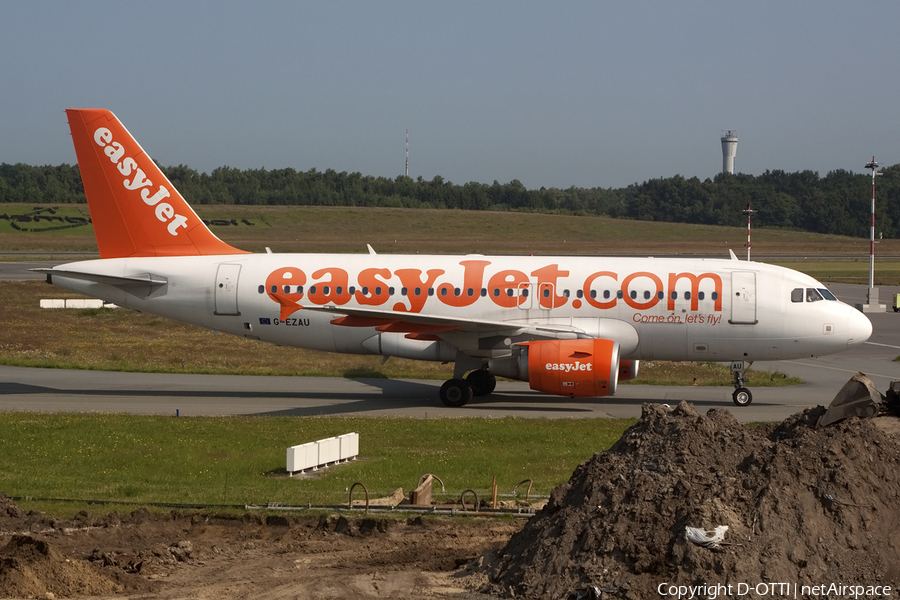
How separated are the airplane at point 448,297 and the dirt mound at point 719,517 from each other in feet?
44.6

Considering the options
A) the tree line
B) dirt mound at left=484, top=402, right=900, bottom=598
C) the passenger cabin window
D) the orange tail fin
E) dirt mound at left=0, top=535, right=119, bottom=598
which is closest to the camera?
dirt mound at left=484, top=402, right=900, bottom=598

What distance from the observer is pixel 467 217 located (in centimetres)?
14650

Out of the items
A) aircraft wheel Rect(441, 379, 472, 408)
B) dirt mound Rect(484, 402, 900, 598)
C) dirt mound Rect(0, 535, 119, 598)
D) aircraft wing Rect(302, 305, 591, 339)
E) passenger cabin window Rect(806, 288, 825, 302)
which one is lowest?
aircraft wheel Rect(441, 379, 472, 408)

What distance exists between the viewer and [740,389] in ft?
92.9

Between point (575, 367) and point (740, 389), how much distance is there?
5.73 m

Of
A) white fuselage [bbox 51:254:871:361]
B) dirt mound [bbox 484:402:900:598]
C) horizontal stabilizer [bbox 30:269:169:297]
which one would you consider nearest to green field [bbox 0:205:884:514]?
white fuselage [bbox 51:254:871:361]

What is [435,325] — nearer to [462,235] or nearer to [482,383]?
[482,383]

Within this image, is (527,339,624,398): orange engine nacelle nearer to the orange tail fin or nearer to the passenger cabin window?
the passenger cabin window

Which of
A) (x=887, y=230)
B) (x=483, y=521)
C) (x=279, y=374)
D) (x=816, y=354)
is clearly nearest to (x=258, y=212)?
(x=887, y=230)

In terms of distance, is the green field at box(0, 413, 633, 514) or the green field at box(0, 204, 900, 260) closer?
the green field at box(0, 413, 633, 514)

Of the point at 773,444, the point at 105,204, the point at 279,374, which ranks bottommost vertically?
the point at 279,374

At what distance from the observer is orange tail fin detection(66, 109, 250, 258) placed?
1168 inches

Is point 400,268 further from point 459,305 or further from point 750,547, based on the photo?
point 750,547

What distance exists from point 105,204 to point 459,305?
36.3 ft
